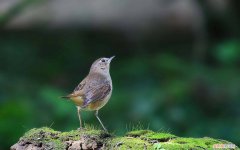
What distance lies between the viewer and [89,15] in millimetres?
15125

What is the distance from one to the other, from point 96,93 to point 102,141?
1.04m

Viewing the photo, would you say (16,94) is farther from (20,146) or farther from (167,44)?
(20,146)

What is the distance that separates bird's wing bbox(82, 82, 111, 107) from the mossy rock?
0.79 metres

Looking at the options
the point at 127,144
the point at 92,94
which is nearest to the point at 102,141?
the point at 127,144

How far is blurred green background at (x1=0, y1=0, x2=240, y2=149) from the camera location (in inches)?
411

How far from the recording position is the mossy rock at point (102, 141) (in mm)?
5758

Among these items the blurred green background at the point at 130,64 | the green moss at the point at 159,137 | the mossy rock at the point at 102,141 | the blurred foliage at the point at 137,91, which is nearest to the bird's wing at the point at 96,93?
the mossy rock at the point at 102,141

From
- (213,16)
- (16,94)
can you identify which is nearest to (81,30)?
(213,16)

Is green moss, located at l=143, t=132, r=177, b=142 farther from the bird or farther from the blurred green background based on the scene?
the blurred green background

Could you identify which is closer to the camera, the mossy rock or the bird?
the mossy rock

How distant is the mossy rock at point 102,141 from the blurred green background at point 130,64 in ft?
10.4

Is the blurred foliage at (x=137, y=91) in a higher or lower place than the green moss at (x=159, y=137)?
higher

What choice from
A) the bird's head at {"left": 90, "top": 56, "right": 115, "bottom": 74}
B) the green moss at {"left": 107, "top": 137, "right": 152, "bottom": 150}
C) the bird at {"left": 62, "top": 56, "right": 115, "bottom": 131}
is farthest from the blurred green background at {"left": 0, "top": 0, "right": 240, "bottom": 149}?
the green moss at {"left": 107, "top": 137, "right": 152, "bottom": 150}

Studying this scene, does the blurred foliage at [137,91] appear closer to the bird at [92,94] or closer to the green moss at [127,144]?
the bird at [92,94]
